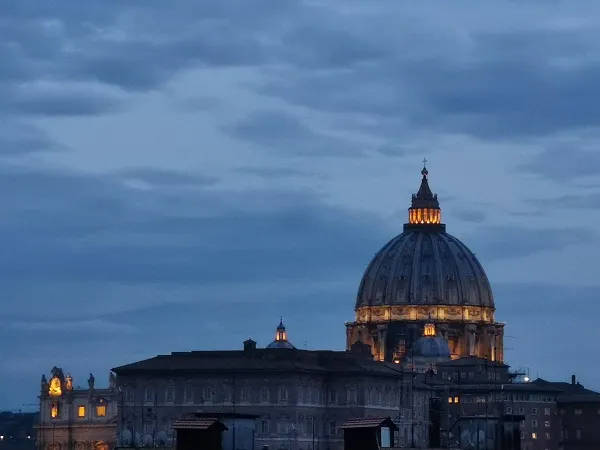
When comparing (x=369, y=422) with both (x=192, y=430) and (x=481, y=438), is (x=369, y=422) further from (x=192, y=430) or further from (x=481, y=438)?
(x=481, y=438)

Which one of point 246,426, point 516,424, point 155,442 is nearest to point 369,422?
point 246,426

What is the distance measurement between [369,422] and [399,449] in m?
33.8

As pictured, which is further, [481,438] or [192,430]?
[481,438]

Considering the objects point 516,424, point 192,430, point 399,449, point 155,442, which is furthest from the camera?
point 155,442

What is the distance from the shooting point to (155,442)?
198m

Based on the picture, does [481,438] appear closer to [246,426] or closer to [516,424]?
[516,424]

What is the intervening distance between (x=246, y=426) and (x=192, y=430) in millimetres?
7522

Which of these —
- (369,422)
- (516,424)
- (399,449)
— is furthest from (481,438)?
(369,422)

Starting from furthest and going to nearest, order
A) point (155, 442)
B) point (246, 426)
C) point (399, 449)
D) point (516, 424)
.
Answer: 1. point (155, 442)
2. point (516, 424)
3. point (399, 449)
4. point (246, 426)

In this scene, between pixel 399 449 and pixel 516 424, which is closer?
pixel 399 449

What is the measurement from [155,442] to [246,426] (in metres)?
97.7

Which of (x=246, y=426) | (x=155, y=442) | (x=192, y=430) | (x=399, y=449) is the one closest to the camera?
(x=192, y=430)

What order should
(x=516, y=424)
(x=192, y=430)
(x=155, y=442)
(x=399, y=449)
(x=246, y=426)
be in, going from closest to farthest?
1. (x=192, y=430)
2. (x=246, y=426)
3. (x=399, y=449)
4. (x=516, y=424)
5. (x=155, y=442)

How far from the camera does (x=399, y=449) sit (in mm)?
136000
